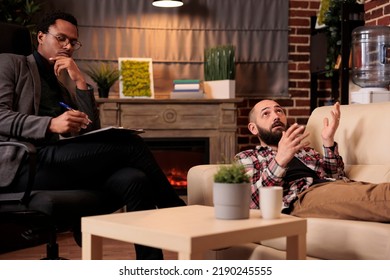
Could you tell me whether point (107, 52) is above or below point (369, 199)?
above

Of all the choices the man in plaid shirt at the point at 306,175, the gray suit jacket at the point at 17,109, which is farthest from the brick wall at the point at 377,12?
the gray suit jacket at the point at 17,109

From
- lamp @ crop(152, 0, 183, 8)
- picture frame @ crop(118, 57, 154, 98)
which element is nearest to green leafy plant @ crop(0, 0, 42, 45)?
picture frame @ crop(118, 57, 154, 98)

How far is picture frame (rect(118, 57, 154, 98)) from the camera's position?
5.09 meters

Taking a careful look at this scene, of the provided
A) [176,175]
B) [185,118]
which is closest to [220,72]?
[185,118]

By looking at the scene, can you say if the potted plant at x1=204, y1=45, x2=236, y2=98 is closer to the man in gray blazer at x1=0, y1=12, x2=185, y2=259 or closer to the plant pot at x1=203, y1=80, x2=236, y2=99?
the plant pot at x1=203, y1=80, x2=236, y2=99

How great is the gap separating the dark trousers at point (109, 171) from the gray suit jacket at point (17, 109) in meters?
0.06

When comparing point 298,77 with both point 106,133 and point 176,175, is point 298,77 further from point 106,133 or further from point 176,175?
point 106,133

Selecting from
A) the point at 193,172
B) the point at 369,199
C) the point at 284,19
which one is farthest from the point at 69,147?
the point at 284,19

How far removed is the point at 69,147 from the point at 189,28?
296cm

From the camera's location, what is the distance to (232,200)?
1.89 meters

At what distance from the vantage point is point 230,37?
547 cm

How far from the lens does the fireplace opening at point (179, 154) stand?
201 inches

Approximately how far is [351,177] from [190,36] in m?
2.82
